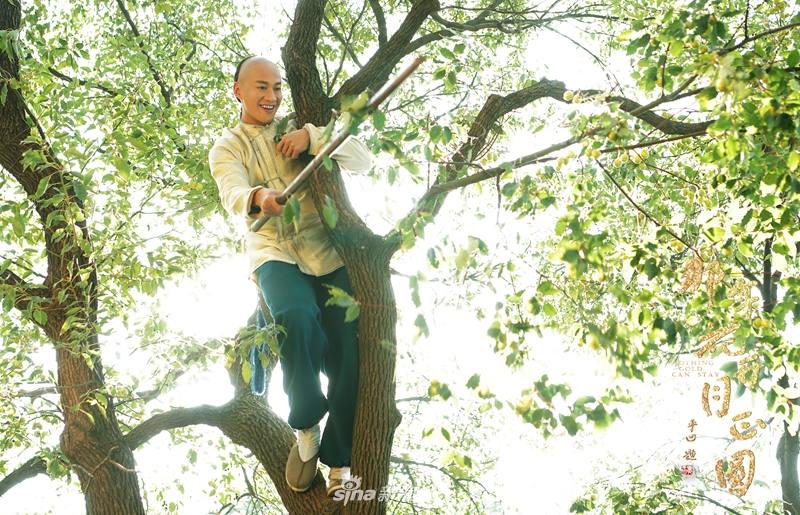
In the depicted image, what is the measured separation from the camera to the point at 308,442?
3.33m

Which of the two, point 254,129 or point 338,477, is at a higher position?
point 254,129

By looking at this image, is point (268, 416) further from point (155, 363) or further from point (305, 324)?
point (305, 324)

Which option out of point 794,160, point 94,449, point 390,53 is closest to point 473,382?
point 794,160

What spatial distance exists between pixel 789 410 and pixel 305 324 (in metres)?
1.67

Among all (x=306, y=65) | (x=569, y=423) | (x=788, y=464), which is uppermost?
(x=306, y=65)

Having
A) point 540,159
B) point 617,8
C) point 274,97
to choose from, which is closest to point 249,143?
point 274,97

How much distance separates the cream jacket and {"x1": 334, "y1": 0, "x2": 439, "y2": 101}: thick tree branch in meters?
0.62

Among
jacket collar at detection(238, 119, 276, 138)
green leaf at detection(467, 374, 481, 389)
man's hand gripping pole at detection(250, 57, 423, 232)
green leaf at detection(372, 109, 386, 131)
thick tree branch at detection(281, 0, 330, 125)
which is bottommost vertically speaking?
→ green leaf at detection(467, 374, 481, 389)

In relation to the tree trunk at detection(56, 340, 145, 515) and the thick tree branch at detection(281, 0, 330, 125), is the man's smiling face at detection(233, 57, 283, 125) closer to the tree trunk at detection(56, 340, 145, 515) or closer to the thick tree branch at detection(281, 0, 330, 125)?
the thick tree branch at detection(281, 0, 330, 125)

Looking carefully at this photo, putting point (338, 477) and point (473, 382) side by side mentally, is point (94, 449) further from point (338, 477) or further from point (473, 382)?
point (473, 382)

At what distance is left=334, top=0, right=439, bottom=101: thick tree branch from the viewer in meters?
4.00

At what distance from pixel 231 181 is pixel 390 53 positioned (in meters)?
1.34

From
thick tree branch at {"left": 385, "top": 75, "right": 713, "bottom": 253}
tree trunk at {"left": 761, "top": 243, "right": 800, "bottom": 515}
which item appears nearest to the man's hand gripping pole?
thick tree branch at {"left": 385, "top": 75, "right": 713, "bottom": 253}

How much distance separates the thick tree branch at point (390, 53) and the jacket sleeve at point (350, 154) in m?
0.71
